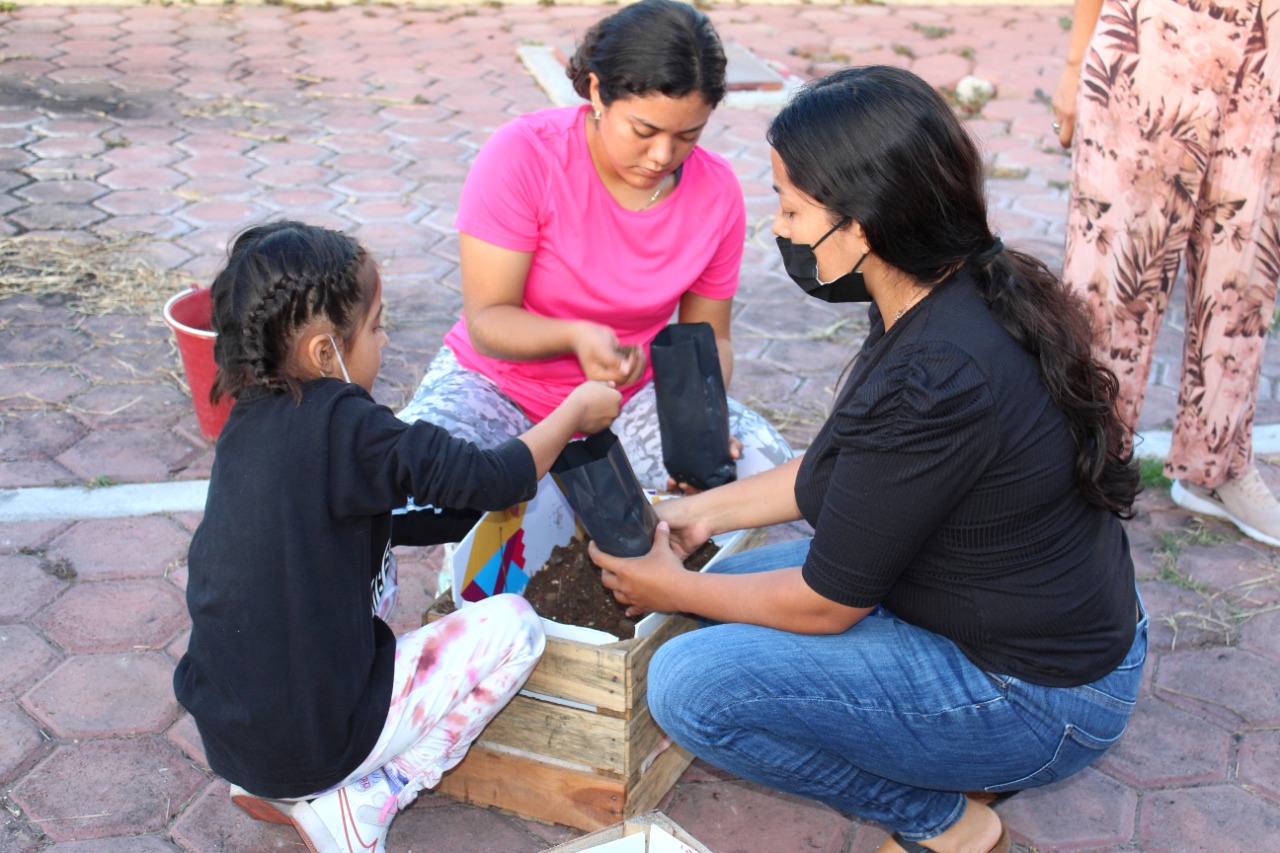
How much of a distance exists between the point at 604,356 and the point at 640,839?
40.0 inches

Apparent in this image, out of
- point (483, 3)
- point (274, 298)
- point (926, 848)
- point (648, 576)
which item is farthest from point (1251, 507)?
point (483, 3)

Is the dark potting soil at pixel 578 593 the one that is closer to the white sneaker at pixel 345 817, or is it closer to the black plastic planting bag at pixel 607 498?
the black plastic planting bag at pixel 607 498

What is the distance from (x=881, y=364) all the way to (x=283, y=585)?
3.35ft

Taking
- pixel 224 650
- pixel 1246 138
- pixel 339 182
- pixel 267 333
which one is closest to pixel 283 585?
pixel 224 650

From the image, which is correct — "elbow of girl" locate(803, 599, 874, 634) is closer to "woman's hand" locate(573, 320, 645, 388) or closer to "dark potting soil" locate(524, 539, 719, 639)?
"dark potting soil" locate(524, 539, 719, 639)

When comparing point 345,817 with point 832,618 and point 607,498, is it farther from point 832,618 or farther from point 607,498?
point 832,618

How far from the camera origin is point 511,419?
2.83 meters

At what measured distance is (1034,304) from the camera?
1.87 meters

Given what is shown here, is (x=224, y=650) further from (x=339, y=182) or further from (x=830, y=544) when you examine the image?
(x=339, y=182)

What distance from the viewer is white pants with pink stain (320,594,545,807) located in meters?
A: 2.15

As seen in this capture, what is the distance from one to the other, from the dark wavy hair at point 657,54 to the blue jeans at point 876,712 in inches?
43.9

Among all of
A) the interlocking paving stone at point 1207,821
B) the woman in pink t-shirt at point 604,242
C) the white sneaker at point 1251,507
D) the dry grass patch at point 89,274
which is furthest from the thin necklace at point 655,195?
the dry grass patch at point 89,274

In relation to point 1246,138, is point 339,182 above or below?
below

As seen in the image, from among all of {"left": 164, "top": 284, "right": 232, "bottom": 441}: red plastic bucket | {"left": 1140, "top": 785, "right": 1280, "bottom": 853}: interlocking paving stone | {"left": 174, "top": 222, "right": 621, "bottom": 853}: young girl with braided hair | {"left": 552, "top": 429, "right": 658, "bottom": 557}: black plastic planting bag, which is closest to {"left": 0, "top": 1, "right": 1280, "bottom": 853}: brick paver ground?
{"left": 1140, "top": 785, "right": 1280, "bottom": 853}: interlocking paving stone
